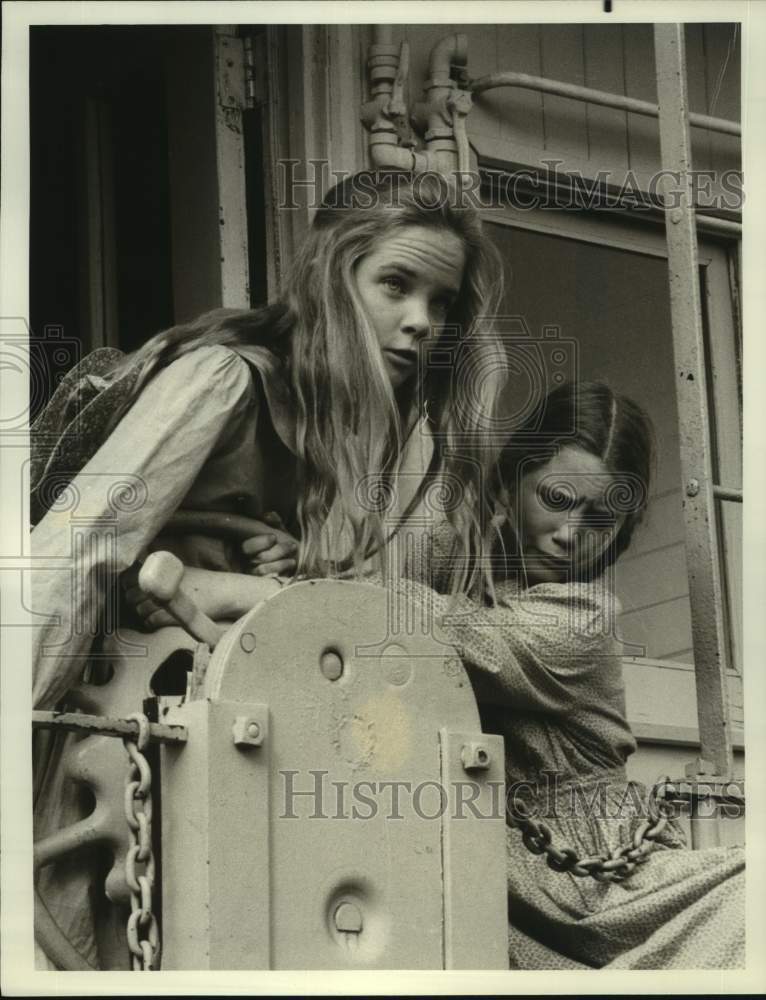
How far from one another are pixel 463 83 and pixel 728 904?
5.35 feet

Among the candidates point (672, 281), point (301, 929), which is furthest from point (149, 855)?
point (672, 281)

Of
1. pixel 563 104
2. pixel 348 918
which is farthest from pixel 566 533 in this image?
pixel 563 104

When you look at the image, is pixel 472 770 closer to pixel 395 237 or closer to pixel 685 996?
pixel 685 996

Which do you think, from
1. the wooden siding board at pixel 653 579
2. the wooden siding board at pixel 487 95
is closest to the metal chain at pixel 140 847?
the wooden siding board at pixel 653 579

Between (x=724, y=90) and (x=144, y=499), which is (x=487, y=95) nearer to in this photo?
(x=724, y=90)

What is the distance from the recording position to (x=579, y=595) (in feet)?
15.0

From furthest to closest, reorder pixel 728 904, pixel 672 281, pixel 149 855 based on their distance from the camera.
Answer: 1. pixel 672 281
2. pixel 728 904
3. pixel 149 855

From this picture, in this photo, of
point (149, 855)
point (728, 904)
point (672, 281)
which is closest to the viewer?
point (149, 855)

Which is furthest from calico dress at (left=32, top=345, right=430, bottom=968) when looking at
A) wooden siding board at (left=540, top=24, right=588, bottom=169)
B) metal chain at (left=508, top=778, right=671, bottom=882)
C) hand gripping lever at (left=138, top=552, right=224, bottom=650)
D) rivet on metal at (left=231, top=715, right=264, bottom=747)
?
wooden siding board at (left=540, top=24, right=588, bottom=169)

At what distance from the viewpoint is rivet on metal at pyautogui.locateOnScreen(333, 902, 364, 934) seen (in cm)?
416

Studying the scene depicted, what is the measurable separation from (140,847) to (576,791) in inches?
33.3

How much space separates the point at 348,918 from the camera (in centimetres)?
417

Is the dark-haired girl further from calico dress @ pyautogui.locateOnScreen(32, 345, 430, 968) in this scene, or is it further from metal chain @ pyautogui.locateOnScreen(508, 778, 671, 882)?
calico dress @ pyautogui.locateOnScreen(32, 345, 430, 968)

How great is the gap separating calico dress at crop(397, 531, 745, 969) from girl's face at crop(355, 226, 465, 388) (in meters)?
0.35
